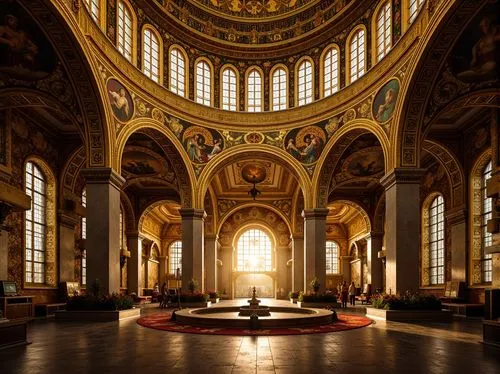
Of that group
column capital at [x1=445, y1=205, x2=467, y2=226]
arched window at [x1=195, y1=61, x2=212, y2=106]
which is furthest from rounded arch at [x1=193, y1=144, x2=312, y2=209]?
column capital at [x1=445, y1=205, x2=467, y2=226]

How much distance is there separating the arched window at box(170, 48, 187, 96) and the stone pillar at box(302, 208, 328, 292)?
9.02m

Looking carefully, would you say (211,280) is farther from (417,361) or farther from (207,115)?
(417,361)

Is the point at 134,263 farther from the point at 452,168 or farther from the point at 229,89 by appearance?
the point at 452,168

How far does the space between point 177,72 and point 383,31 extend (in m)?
10.0

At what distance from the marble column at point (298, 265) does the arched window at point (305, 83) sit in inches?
470

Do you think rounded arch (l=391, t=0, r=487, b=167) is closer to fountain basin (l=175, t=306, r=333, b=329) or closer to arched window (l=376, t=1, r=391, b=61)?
arched window (l=376, t=1, r=391, b=61)

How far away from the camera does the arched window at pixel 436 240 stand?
2538 centimetres

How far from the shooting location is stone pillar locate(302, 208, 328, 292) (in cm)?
2645

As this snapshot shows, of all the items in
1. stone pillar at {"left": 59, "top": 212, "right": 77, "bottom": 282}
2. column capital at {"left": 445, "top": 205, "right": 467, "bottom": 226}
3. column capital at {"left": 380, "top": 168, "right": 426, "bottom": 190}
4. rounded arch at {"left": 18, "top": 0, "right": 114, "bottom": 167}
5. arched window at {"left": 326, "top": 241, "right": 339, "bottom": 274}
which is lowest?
arched window at {"left": 326, "top": 241, "right": 339, "bottom": 274}

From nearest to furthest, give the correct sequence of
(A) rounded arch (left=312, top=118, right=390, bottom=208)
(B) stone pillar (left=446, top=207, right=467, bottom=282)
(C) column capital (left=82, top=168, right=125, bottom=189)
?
(C) column capital (left=82, top=168, right=125, bottom=189)
(A) rounded arch (left=312, top=118, right=390, bottom=208)
(B) stone pillar (left=446, top=207, right=467, bottom=282)

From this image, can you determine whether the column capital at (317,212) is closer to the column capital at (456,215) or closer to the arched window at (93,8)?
the column capital at (456,215)

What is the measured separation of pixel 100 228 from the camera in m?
18.4

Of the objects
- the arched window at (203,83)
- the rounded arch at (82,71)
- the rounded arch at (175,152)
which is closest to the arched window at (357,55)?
the arched window at (203,83)

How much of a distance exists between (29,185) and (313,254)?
14032 mm
